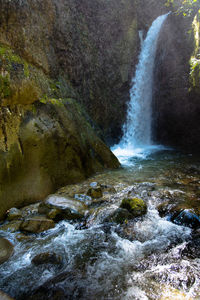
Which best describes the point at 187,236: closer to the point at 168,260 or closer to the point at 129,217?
the point at 168,260

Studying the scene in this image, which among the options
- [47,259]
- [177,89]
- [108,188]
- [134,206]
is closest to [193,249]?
[134,206]

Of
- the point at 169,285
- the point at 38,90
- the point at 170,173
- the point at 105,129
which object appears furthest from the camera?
the point at 105,129

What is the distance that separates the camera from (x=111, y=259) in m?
2.81

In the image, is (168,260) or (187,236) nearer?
(168,260)

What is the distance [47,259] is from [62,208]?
1.22 m

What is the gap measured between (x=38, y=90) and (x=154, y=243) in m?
4.45

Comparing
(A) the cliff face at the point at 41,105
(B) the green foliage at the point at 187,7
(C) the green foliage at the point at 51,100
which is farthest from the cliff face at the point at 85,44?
(B) the green foliage at the point at 187,7

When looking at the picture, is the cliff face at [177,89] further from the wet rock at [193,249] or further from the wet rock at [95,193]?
the wet rock at [193,249]

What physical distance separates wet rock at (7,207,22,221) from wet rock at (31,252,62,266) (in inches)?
54.0

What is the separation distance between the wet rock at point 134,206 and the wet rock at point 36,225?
1.49 meters

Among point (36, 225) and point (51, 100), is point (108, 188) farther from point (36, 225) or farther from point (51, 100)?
point (51, 100)

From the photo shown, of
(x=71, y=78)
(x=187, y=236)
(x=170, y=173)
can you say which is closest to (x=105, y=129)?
(x=71, y=78)

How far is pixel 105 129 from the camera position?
34.1 ft

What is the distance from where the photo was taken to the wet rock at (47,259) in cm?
276
